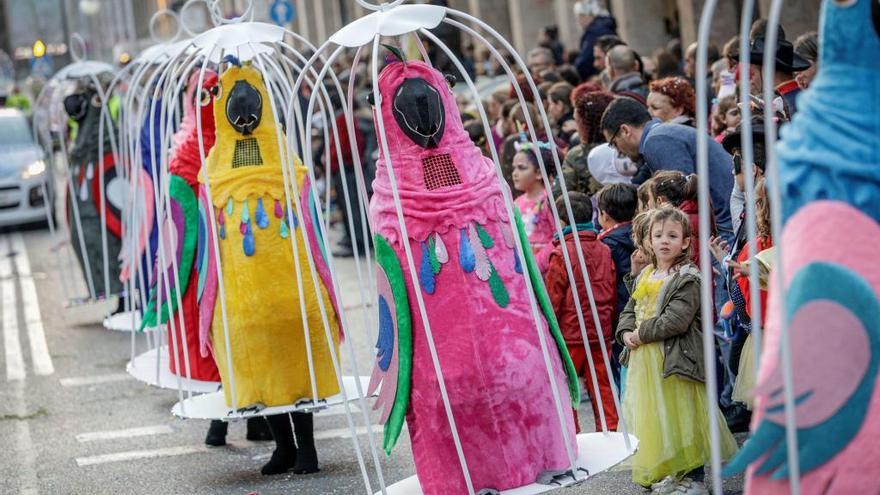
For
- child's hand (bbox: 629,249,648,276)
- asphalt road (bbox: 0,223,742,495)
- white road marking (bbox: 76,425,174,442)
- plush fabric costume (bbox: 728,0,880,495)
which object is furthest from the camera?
white road marking (bbox: 76,425,174,442)

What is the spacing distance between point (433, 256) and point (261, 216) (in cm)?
196

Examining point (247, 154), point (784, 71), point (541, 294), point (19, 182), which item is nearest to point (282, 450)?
point (247, 154)

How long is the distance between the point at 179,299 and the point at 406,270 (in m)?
2.31

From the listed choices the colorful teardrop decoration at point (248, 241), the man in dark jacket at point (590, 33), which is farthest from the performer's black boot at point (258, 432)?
the man in dark jacket at point (590, 33)

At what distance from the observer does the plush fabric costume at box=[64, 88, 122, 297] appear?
39.9ft

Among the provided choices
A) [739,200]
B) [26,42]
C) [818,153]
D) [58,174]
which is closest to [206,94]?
[739,200]

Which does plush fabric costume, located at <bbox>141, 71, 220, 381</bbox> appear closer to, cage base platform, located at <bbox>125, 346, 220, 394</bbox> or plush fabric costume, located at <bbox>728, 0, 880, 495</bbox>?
cage base platform, located at <bbox>125, 346, 220, 394</bbox>

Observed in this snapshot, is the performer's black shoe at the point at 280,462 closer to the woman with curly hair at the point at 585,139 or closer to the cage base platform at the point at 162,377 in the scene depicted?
the cage base platform at the point at 162,377

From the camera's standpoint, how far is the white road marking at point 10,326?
11.2m

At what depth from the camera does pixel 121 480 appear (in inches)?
305

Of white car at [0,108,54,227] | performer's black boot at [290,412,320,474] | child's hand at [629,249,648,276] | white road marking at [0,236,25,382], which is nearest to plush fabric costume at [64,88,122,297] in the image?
white road marking at [0,236,25,382]

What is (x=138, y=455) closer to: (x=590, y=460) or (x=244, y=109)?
(x=244, y=109)

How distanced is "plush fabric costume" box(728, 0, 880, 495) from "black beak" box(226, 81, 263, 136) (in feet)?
12.6

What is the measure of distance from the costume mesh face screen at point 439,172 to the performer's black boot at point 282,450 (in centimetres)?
245
